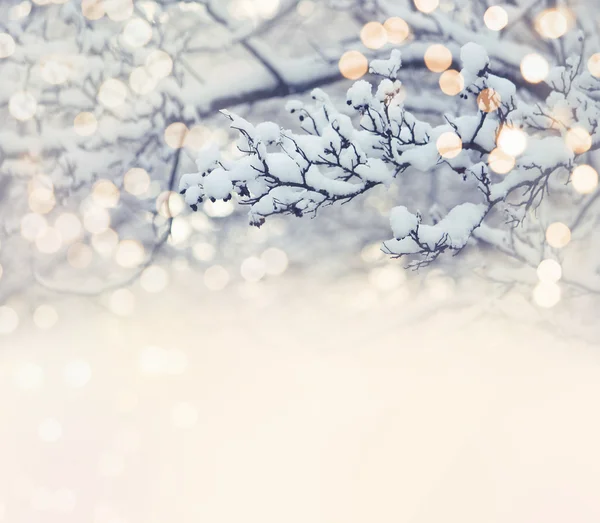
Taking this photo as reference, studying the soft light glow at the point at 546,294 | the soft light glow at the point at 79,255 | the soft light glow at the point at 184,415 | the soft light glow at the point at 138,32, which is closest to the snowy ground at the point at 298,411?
the soft light glow at the point at 184,415

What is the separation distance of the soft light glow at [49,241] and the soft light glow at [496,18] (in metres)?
6.76

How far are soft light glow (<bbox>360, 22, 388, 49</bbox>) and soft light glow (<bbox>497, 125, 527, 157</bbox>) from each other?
2.56m

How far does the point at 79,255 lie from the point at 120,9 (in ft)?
13.6

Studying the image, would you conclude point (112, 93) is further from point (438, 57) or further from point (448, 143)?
point (448, 143)

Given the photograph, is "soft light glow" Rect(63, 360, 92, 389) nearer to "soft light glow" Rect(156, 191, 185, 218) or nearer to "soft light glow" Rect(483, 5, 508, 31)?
"soft light glow" Rect(156, 191, 185, 218)

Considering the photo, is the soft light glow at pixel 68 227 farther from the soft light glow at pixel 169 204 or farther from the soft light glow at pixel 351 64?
the soft light glow at pixel 351 64

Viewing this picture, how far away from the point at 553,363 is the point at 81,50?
663 cm

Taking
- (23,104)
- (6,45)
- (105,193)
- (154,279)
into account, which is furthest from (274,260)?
(6,45)

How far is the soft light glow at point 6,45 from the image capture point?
5.99 meters

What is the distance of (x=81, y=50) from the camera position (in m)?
5.88

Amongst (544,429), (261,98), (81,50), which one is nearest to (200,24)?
(81,50)

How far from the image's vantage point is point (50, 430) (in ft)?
24.8

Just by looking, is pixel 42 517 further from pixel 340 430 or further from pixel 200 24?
pixel 200 24

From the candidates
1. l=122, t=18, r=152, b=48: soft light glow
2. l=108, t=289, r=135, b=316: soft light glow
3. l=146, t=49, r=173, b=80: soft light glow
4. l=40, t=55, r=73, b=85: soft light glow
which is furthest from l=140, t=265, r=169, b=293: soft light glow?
l=122, t=18, r=152, b=48: soft light glow
